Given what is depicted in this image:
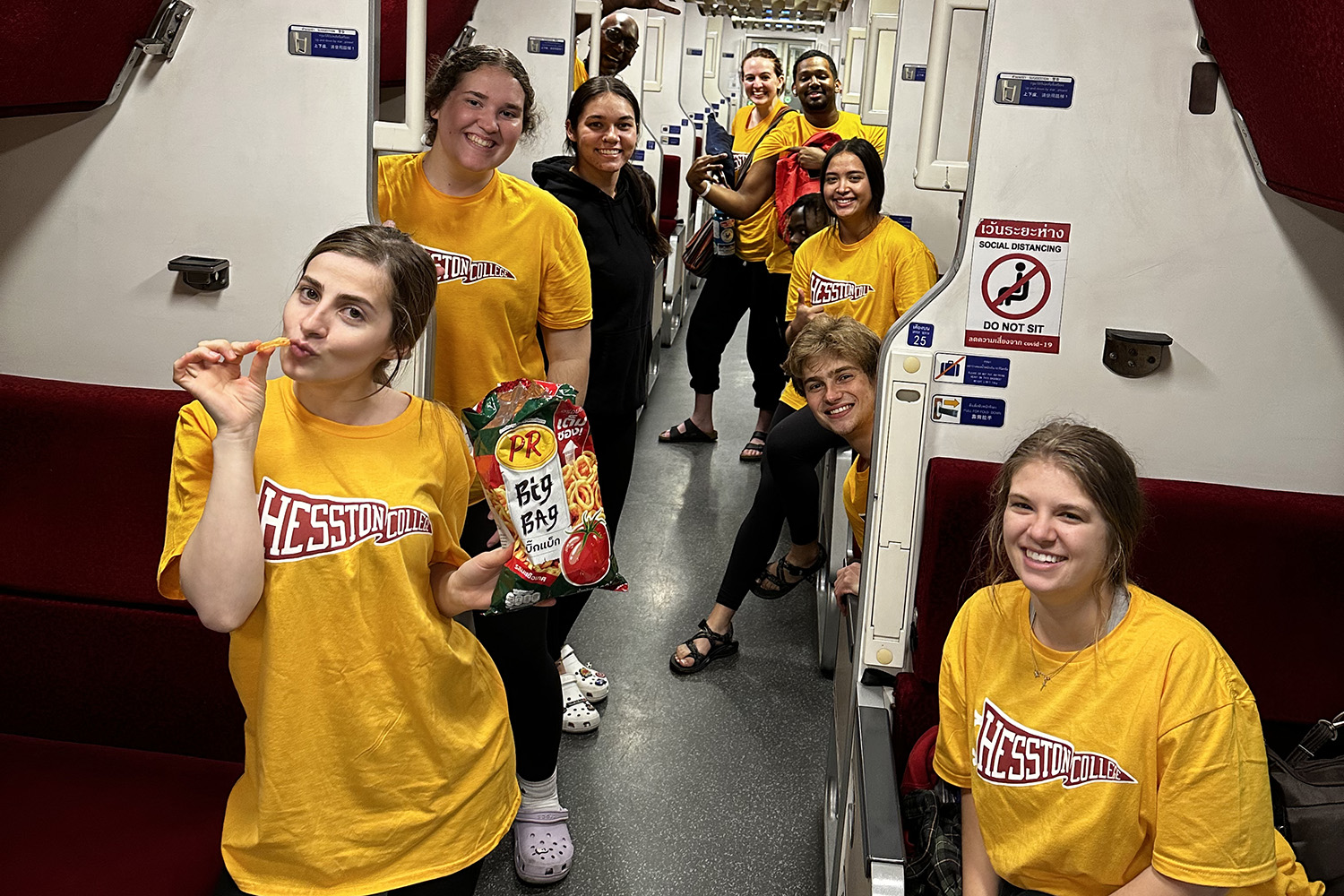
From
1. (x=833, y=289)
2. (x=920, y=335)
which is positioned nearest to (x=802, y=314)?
(x=833, y=289)

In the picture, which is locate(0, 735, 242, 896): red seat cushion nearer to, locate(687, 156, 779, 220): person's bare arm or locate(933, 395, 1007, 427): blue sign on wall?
locate(933, 395, 1007, 427): blue sign on wall

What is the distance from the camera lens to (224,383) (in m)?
1.50

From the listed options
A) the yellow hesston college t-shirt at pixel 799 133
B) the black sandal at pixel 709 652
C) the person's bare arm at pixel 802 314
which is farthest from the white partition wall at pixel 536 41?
the black sandal at pixel 709 652

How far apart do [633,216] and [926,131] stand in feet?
3.30

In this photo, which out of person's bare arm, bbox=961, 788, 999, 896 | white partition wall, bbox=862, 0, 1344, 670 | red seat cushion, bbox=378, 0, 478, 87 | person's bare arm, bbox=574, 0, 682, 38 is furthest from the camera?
person's bare arm, bbox=574, 0, 682, 38

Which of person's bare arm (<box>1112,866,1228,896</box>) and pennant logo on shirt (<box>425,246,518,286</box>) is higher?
pennant logo on shirt (<box>425,246,518,286</box>)

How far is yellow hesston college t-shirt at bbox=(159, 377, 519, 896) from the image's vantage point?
158 centimetres

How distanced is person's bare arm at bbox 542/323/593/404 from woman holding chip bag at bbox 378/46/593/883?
2 centimetres

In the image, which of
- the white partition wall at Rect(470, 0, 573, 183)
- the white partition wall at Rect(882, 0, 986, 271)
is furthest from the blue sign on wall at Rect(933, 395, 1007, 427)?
the white partition wall at Rect(470, 0, 573, 183)

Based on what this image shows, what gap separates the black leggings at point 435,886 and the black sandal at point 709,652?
6.47 ft

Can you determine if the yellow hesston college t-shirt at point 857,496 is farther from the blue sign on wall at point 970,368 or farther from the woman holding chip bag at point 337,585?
the woman holding chip bag at point 337,585

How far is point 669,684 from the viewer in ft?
12.0

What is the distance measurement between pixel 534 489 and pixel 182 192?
121cm

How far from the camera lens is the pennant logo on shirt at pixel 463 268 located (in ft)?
7.89
